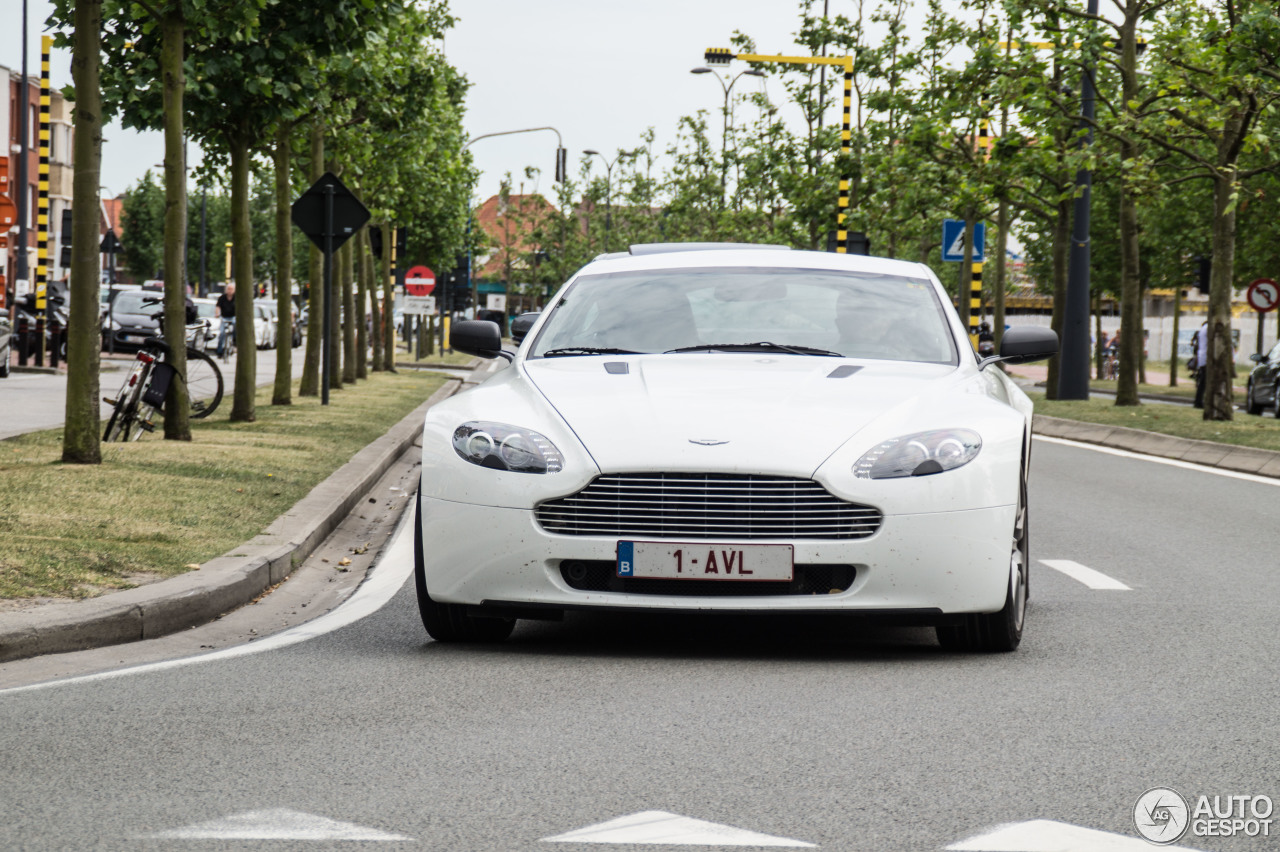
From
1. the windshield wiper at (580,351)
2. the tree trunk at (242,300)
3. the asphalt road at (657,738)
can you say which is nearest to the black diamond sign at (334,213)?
the tree trunk at (242,300)

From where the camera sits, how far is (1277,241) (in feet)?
128

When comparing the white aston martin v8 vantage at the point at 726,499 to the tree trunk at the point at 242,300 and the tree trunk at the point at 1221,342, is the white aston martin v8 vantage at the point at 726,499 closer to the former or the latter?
the tree trunk at the point at 242,300

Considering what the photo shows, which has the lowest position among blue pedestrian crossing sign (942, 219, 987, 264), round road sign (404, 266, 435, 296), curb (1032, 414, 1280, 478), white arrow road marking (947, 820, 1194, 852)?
curb (1032, 414, 1280, 478)

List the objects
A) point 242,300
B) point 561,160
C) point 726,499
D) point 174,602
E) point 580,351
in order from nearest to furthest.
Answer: point 726,499, point 174,602, point 580,351, point 242,300, point 561,160

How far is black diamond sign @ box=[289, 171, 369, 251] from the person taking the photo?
2077cm

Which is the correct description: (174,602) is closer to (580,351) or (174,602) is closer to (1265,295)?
(580,351)

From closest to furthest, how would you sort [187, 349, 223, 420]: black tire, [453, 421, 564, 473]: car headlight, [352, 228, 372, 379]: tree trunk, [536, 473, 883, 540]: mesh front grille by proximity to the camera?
[536, 473, 883, 540]: mesh front grille, [453, 421, 564, 473]: car headlight, [187, 349, 223, 420]: black tire, [352, 228, 372, 379]: tree trunk

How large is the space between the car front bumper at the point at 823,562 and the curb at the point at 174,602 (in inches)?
53.7

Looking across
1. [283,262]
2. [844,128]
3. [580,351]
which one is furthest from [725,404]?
[844,128]

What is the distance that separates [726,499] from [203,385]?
12.3m

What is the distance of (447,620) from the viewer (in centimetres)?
654

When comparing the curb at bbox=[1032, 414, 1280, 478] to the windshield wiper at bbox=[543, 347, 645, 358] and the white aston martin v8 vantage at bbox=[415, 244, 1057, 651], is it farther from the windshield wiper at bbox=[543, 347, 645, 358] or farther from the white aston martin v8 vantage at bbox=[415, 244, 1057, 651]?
the white aston martin v8 vantage at bbox=[415, 244, 1057, 651]

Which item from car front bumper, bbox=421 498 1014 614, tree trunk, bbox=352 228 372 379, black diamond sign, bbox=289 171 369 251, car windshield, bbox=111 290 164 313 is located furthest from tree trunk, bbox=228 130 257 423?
car windshield, bbox=111 290 164 313

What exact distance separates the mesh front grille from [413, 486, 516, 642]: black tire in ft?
2.56
